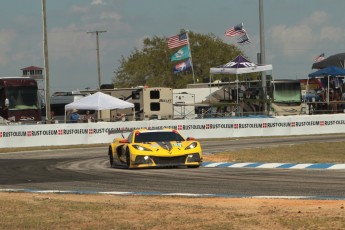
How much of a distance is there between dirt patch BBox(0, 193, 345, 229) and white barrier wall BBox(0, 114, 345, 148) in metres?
25.1

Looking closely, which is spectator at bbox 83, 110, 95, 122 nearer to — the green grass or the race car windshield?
the green grass

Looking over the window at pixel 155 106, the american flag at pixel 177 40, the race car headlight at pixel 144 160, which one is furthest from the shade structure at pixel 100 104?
the race car headlight at pixel 144 160

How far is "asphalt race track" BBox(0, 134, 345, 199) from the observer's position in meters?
14.8

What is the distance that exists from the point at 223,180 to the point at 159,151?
447 cm

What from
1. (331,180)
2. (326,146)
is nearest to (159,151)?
(331,180)

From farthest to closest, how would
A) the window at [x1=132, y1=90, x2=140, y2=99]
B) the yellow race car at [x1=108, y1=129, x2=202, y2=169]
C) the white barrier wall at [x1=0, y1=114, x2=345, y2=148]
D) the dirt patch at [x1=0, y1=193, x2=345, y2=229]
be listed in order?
the window at [x1=132, y1=90, x2=140, y2=99]
the white barrier wall at [x1=0, y1=114, x2=345, y2=148]
the yellow race car at [x1=108, y1=129, x2=202, y2=169]
the dirt patch at [x1=0, y1=193, x2=345, y2=229]

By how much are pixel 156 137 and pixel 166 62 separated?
2993 inches

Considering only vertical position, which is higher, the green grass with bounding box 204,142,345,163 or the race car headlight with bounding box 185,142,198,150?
the race car headlight with bounding box 185,142,198,150

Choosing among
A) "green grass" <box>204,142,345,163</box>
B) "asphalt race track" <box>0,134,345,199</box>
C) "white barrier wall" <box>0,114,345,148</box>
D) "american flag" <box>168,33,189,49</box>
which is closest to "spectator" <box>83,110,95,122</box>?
"white barrier wall" <box>0,114,345,148</box>

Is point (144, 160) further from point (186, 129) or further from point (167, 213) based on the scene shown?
point (186, 129)

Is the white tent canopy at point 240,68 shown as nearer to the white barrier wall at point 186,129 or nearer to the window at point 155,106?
the window at point 155,106

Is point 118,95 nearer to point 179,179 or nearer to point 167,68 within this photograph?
point 179,179

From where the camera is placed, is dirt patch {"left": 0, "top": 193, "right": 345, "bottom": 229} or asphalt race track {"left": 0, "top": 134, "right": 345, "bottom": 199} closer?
dirt patch {"left": 0, "top": 193, "right": 345, "bottom": 229}

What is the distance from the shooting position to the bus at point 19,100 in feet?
146
